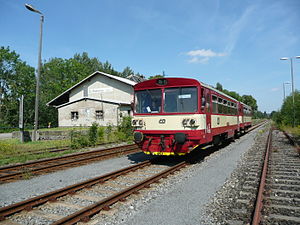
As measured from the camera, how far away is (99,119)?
88.1 ft

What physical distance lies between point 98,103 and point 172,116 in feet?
65.7

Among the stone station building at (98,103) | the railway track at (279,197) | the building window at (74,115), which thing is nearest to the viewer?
the railway track at (279,197)

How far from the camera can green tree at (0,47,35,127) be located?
1714 inches

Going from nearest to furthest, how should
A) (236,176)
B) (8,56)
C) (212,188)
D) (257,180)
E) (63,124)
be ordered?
1. (212,188)
2. (257,180)
3. (236,176)
4. (63,124)
5. (8,56)

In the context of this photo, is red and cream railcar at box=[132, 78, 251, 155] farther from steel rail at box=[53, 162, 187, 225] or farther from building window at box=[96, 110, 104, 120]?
building window at box=[96, 110, 104, 120]

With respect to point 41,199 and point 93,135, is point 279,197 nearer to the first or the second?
point 41,199

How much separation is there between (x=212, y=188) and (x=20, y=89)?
4960 cm

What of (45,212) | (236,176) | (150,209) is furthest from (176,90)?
(45,212)

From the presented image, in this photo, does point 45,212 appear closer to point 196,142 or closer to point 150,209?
point 150,209

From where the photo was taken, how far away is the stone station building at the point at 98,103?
26234 mm

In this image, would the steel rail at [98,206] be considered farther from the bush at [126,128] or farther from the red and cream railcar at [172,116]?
the bush at [126,128]

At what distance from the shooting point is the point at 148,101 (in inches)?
339

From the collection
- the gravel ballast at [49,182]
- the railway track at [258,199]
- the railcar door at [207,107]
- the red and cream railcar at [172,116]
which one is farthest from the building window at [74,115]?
the railway track at [258,199]

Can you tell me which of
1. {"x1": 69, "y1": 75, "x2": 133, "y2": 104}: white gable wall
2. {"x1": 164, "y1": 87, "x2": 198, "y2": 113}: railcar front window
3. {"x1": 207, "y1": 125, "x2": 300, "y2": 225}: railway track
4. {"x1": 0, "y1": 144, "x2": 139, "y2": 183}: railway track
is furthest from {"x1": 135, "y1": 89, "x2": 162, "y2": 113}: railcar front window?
{"x1": 69, "y1": 75, "x2": 133, "y2": 104}: white gable wall
